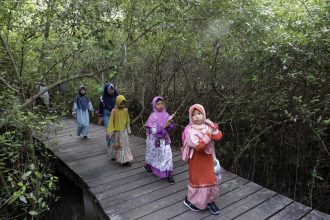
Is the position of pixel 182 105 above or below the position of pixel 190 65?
below

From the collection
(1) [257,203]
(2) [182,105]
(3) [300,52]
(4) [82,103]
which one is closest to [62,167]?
(4) [82,103]

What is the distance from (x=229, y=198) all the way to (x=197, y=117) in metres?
1.37

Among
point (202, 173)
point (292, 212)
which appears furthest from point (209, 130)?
point (292, 212)

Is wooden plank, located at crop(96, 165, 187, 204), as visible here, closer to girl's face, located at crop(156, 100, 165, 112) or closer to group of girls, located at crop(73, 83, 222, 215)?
group of girls, located at crop(73, 83, 222, 215)

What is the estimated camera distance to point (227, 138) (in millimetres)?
6645

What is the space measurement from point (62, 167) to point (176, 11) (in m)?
3.81

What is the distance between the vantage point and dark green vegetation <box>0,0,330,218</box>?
396 cm

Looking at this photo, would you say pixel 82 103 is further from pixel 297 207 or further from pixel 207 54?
pixel 297 207

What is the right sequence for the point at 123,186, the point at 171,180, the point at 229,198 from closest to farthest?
the point at 229,198 → the point at 123,186 → the point at 171,180

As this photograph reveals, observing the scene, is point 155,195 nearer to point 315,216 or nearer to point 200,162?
point 200,162

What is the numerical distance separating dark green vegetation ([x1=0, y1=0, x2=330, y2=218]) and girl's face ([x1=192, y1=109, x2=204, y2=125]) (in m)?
1.20

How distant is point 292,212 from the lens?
402 centimetres

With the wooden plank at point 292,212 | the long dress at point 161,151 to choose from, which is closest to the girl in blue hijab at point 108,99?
the long dress at point 161,151

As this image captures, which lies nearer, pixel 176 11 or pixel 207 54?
pixel 176 11
